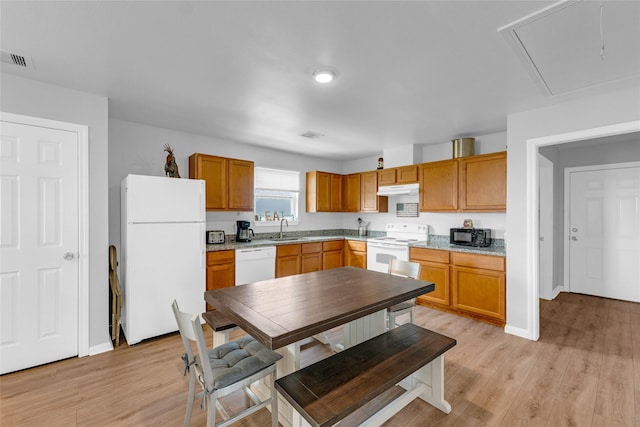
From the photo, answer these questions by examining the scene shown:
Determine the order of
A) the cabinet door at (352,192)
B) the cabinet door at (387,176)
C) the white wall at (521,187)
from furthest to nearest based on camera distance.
→ the cabinet door at (352,192) < the cabinet door at (387,176) < the white wall at (521,187)

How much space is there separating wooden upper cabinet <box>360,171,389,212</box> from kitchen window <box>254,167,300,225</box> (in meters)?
1.24

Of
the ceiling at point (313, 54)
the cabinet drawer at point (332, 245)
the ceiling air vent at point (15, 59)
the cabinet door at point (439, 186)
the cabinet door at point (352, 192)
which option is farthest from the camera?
the cabinet door at point (352, 192)

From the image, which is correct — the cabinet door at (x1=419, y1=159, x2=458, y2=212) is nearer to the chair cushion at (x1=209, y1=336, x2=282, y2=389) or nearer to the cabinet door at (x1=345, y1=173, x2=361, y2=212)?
the cabinet door at (x1=345, y1=173, x2=361, y2=212)

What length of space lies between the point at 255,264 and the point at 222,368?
2.40m

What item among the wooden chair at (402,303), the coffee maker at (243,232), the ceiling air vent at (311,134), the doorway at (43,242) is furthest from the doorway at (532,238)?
the doorway at (43,242)

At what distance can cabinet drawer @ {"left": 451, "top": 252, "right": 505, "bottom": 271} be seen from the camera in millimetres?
3373

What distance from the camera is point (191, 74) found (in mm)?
2338

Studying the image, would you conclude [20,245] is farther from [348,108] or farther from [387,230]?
[387,230]

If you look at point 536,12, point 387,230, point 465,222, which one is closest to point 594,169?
point 465,222

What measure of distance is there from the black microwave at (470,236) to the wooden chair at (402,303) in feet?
5.06

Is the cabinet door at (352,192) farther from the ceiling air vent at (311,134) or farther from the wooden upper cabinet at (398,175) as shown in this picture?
the ceiling air vent at (311,134)

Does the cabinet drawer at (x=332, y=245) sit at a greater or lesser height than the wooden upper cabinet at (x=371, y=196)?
lesser

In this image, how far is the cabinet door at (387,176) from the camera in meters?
4.85

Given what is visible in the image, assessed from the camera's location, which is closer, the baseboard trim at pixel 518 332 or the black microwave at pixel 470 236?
the baseboard trim at pixel 518 332
